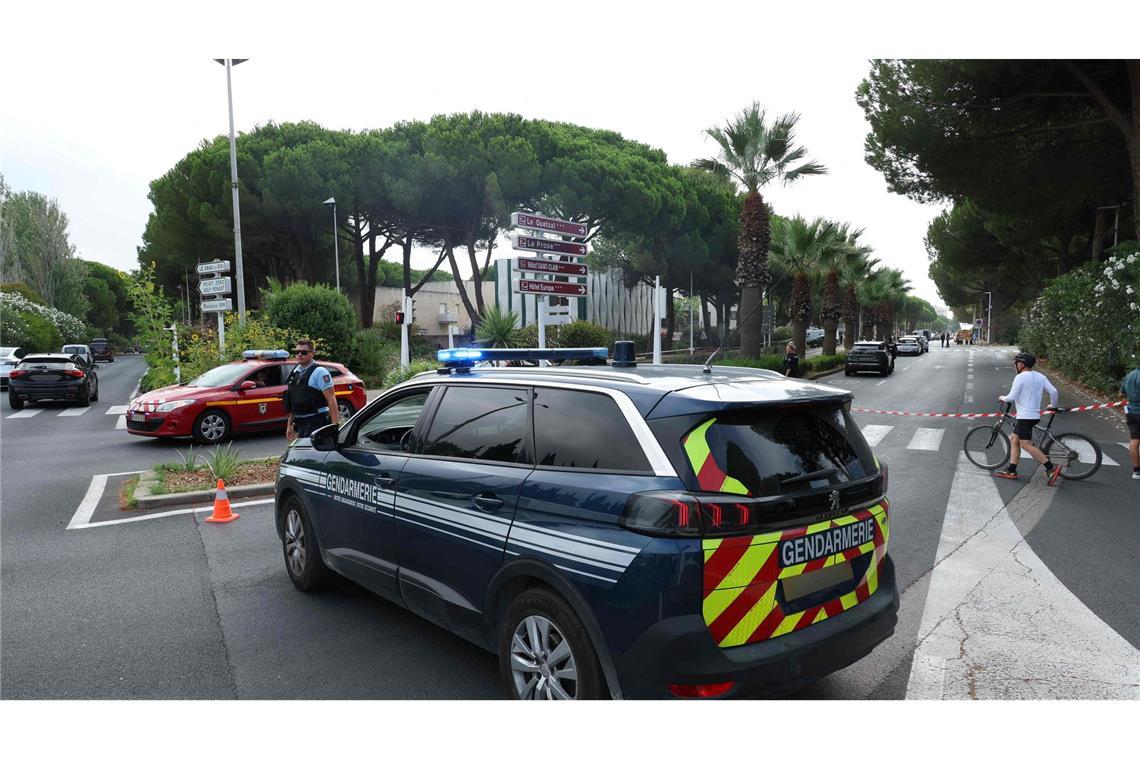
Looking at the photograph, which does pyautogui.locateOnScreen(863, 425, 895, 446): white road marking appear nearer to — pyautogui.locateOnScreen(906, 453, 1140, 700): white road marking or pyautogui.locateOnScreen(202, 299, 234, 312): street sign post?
pyautogui.locateOnScreen(906, 453, 1140, 700): white road marking

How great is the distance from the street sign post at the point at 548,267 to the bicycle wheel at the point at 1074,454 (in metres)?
10.7

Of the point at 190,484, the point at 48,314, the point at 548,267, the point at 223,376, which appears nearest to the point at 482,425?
the point at 190,484

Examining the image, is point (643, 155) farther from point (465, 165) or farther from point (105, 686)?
point (105, 686)

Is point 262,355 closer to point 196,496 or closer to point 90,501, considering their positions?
point 90,501

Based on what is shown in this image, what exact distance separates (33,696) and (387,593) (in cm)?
179

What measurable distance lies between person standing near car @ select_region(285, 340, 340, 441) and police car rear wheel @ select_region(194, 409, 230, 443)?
4661 millimetres

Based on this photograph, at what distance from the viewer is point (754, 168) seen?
77.5ft

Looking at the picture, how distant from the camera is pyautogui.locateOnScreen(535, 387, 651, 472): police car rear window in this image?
3.02m

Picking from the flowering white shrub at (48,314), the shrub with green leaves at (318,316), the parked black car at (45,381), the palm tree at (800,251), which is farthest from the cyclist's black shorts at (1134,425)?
the flowering white shrub at (48,314)

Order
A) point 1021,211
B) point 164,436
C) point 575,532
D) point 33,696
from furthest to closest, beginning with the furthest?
point 1021,211
point 164,436
point 33,696
point 575,532

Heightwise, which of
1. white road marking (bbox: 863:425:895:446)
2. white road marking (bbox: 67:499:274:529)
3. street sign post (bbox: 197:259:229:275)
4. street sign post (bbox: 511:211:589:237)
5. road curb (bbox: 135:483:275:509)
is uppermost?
street sign post (bbox: 511:211:589:237)

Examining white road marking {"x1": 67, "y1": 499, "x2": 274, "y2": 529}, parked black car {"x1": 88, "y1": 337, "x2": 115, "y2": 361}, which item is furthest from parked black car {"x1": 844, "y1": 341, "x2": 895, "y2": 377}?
parked black car {"x1": 88, "y1": 337, "x2": 115, "y2": 361}

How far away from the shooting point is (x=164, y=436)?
12.5 m

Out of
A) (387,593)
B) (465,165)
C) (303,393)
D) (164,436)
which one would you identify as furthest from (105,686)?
(465,165)
